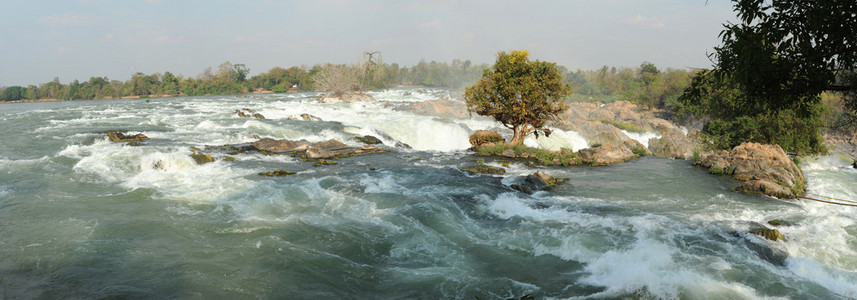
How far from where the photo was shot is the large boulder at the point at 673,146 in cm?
2494

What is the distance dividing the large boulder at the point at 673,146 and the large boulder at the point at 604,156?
5.02 metres

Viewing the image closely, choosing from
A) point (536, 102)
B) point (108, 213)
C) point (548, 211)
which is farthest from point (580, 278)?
point (536, 102)

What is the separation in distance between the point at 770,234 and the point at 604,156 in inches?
423

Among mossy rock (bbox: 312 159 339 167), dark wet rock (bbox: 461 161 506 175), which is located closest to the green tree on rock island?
dark wet rock (bbox: 461 161 506 175)

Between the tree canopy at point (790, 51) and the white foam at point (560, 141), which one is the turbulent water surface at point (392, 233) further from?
the white foam at point (560, 141)

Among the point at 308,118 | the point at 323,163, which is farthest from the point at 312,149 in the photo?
the point at 308,118

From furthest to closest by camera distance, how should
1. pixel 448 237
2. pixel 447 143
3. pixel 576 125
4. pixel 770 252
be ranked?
pixel 576 125
pixel 447 143
pixel 448 237
pixel 770 252

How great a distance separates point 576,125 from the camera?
33.8 meters

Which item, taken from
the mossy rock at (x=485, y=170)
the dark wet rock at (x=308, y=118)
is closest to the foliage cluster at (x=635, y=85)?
the mossy rock at (x=485, y=170)

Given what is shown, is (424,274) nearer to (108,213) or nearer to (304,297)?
(304,297)

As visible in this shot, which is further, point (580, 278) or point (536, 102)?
point (536, 102)

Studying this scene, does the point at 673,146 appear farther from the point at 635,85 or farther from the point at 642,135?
the point at 635,85

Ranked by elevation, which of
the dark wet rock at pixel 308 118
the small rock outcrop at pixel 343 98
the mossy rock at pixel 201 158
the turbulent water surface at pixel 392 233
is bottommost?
the turbulent water surface at pixel 392 233

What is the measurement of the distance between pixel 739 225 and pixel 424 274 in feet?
26.5
